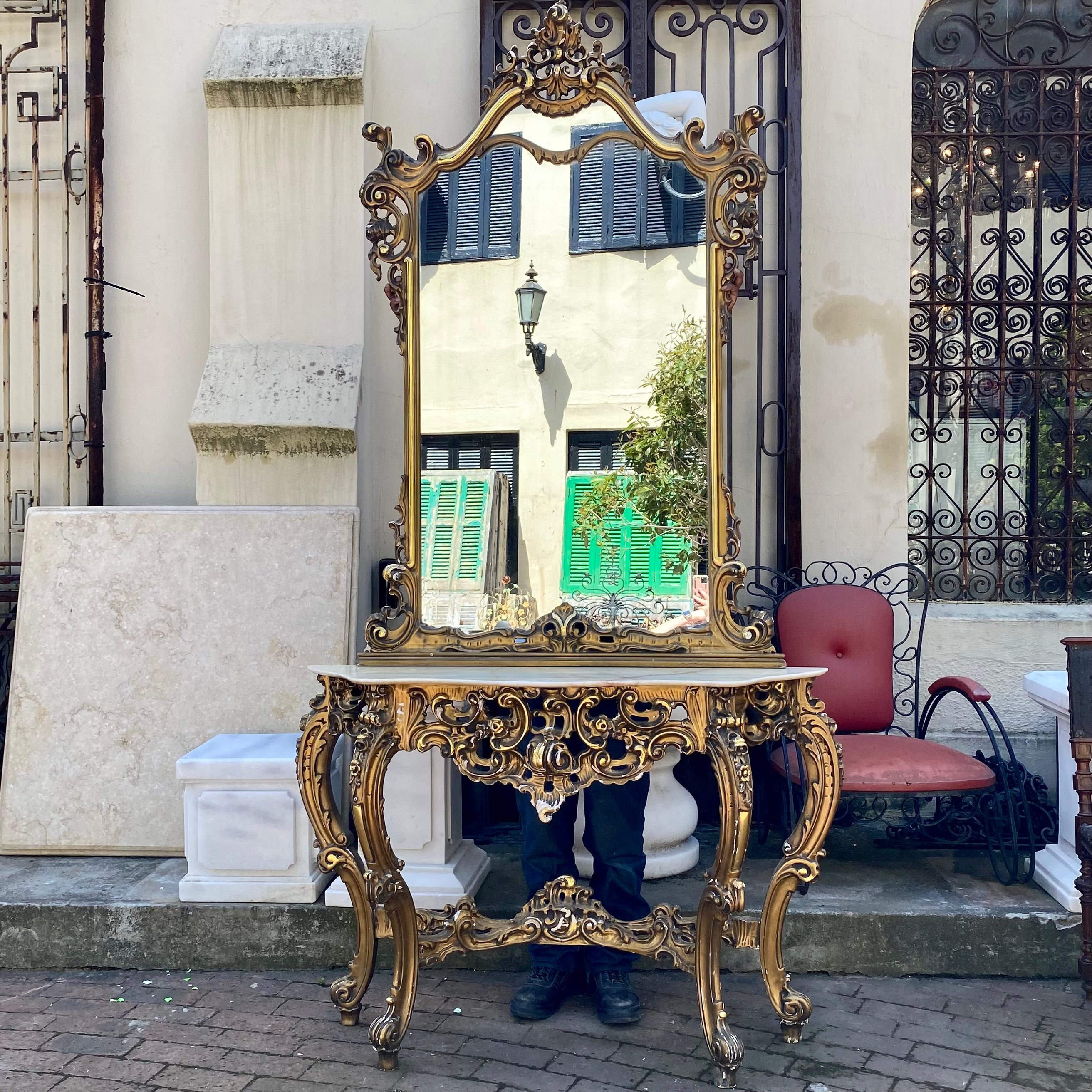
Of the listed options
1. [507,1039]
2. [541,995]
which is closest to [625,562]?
[541,995]

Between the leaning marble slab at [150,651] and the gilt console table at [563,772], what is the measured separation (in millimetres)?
1137

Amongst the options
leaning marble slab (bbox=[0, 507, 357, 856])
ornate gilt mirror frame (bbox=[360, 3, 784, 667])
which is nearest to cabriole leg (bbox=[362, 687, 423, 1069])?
ornate gilt mirror frame (bbox=[360, 3, 784, 667])

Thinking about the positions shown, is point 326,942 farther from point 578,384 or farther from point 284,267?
point 284,267

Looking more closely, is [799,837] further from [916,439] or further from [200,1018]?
[916,439]

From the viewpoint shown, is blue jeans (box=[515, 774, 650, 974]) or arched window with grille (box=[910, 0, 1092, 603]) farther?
arched window with grille (box=[910, 0, 1092, 603])

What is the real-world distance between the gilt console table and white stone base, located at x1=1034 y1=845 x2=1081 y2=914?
1.06 meters

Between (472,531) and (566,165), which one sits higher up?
(566,165)

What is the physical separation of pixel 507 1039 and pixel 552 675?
103 cm

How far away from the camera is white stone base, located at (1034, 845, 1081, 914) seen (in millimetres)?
3430

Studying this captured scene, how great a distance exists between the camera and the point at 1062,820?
3.70 m

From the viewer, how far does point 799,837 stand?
9.69ft

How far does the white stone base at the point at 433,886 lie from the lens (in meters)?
Answer: 3.50

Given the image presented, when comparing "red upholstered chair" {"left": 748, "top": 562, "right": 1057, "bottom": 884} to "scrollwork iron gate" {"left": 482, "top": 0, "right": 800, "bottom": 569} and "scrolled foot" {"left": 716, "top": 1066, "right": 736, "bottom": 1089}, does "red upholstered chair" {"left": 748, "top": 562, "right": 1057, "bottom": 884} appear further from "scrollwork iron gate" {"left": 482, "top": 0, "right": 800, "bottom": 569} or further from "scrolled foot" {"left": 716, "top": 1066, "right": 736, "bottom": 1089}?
"scrolled foot" {"left": 716, "top": 1066, "right": 736, "bottom": 1089}

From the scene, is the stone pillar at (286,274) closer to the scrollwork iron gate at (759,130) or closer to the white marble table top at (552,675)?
the scrollwork iron gate at (759,130)
